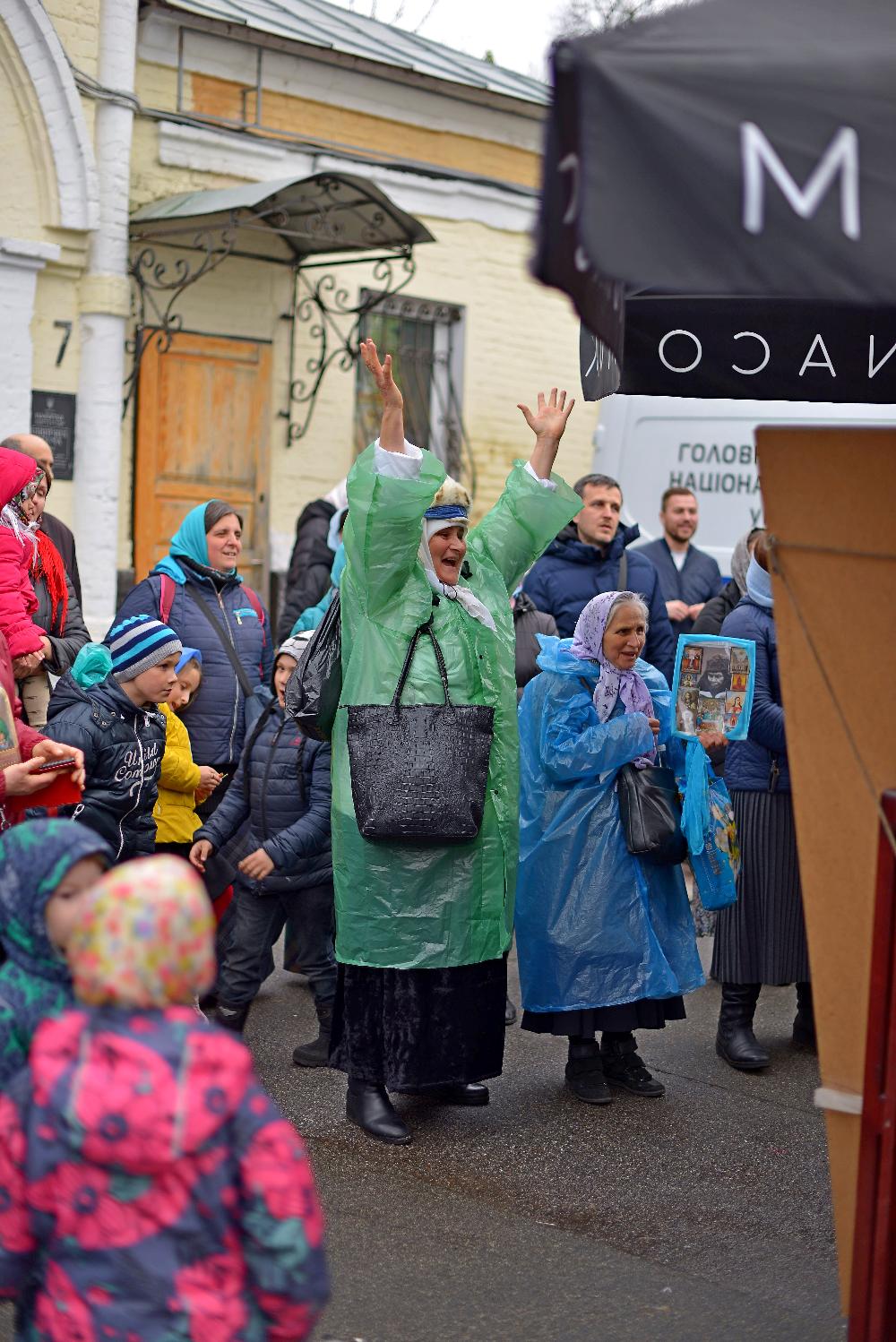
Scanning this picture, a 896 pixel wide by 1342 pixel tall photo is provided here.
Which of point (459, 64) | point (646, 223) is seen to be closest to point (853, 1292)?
point (646, 223)

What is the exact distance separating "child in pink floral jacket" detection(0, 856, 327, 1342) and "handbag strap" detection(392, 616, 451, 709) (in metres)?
2.42

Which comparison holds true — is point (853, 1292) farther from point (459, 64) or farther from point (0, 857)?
point (459, 64)

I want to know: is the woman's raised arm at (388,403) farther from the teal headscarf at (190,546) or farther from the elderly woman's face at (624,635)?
the teal headscarf at (190,546)

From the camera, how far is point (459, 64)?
1406cm

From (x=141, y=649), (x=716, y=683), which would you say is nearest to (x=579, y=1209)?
(x=716, y=683)

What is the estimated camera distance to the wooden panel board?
117 inches

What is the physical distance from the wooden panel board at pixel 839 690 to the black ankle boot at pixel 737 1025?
2.69m

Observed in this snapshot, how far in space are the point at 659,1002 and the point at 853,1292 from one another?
237 cm

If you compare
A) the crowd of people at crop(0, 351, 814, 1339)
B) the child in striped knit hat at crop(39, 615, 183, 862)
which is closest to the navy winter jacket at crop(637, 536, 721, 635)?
the crowd of people at crop(0, 351, 814, 1339)

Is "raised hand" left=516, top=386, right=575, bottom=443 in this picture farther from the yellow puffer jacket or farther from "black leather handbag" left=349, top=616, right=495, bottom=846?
the yellow puffer jacket

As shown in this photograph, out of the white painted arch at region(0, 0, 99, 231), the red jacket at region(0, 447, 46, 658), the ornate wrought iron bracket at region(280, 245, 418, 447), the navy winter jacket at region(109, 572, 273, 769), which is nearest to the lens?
the red jacket at region(0, 447, 46, 658)

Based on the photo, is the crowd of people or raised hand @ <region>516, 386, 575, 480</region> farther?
raised hand @ <region>516, 386, 575, 480</region>

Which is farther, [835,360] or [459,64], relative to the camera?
[459,64]

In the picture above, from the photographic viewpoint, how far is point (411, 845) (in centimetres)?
477
